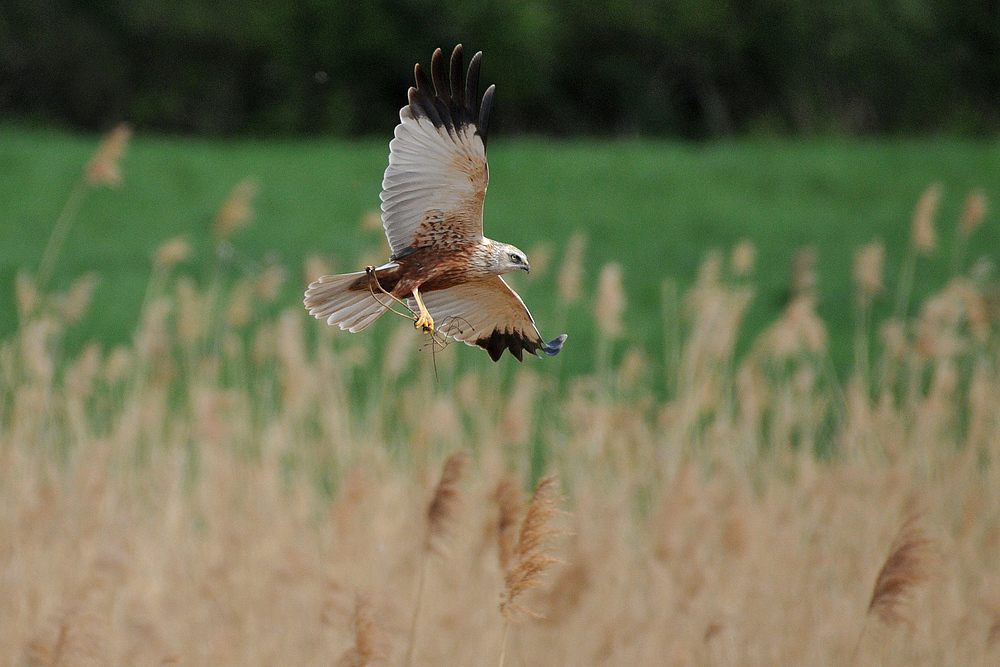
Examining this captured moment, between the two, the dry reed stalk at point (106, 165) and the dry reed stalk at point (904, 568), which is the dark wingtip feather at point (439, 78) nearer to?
the dry reed stalk at point (106, 165)

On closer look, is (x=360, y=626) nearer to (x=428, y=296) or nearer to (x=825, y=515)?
(x=428, y=296)

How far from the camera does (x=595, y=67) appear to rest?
20828mm

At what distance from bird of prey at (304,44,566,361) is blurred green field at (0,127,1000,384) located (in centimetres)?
816

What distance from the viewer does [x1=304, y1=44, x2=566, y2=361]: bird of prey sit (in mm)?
988

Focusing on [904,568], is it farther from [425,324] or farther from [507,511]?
[425,324]

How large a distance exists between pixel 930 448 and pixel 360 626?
9.72ft

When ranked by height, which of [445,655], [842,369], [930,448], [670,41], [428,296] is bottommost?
[445,655]

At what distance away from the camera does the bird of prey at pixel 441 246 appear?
0.99m

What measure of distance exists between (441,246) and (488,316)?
0.13 metres

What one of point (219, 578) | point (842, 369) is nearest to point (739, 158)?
point (842, 369)

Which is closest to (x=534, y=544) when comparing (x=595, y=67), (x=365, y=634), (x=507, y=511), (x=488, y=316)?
(x=507, y=511)

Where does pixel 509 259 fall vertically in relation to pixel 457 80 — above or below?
below

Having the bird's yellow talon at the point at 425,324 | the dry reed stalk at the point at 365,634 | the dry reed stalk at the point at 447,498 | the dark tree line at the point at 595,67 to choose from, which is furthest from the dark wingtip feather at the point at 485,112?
the dark tree line at the point at 595,67

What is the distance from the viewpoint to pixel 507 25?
48.0 feet
